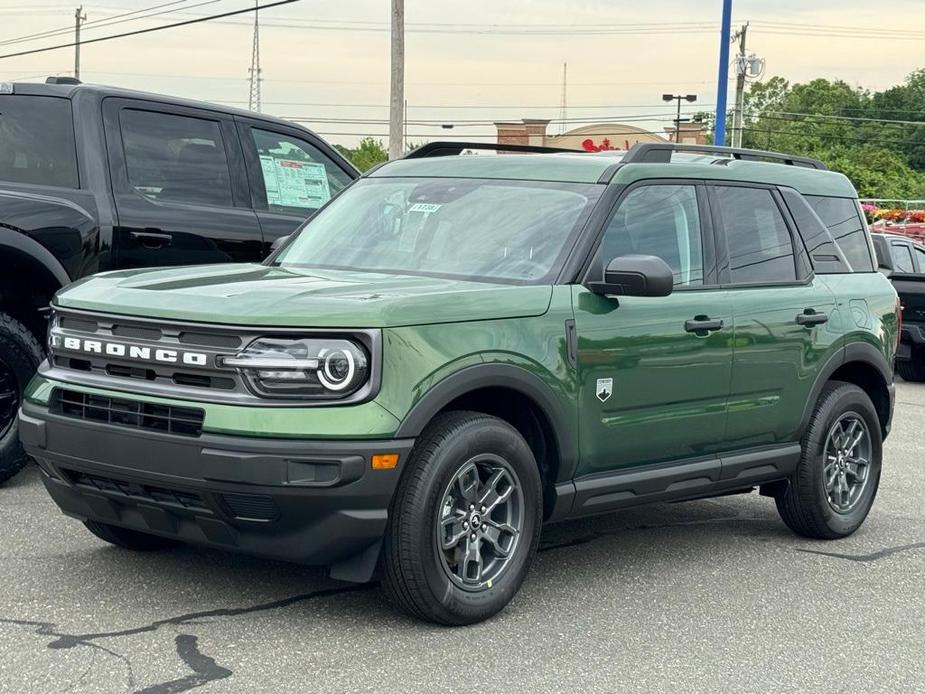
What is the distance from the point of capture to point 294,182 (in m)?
8.71

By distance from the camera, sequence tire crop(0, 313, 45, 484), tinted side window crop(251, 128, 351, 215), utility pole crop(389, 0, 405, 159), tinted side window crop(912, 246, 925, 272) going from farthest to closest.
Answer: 1. utility pole crop(389, 0, 405, 159)
2. tinted side window crop(912, 246, 925, 272)
3. tinted side window crop(251, 128, 351, 215)
4. tire crop(0, 313, 45, 484)

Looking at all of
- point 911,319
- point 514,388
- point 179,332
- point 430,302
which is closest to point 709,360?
point 514,388

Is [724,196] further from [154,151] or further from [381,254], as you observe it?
[154,151]

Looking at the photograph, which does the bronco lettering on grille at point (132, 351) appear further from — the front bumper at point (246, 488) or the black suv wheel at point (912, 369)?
the black suv wheel at point (912, 369)

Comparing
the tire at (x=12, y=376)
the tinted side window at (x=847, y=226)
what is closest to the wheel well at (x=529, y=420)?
the tinted side window at (x=847, y=226)

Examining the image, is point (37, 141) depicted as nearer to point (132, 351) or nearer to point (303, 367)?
point (132, 351)

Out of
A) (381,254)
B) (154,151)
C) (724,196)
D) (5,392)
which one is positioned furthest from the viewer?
(154,151)

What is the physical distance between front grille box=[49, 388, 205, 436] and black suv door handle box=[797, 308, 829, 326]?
3200mm

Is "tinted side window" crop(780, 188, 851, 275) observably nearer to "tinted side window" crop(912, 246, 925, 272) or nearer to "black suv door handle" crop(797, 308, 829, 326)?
"black suv door handle" crop(797, 308, 829, 326)

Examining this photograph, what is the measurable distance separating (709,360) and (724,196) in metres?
0.92

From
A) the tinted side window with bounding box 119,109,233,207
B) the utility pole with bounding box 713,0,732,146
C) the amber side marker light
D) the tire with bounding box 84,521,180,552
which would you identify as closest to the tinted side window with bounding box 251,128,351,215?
the tinted side window with bounding box 119,109,233,207

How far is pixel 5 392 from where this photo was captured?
284 inches

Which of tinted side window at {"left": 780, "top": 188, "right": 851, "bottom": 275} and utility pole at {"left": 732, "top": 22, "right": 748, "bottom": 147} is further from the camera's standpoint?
utility pole at {"left": 732, "top": 22, "right": 748, "bottom": 147}

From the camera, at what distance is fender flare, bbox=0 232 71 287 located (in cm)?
715
